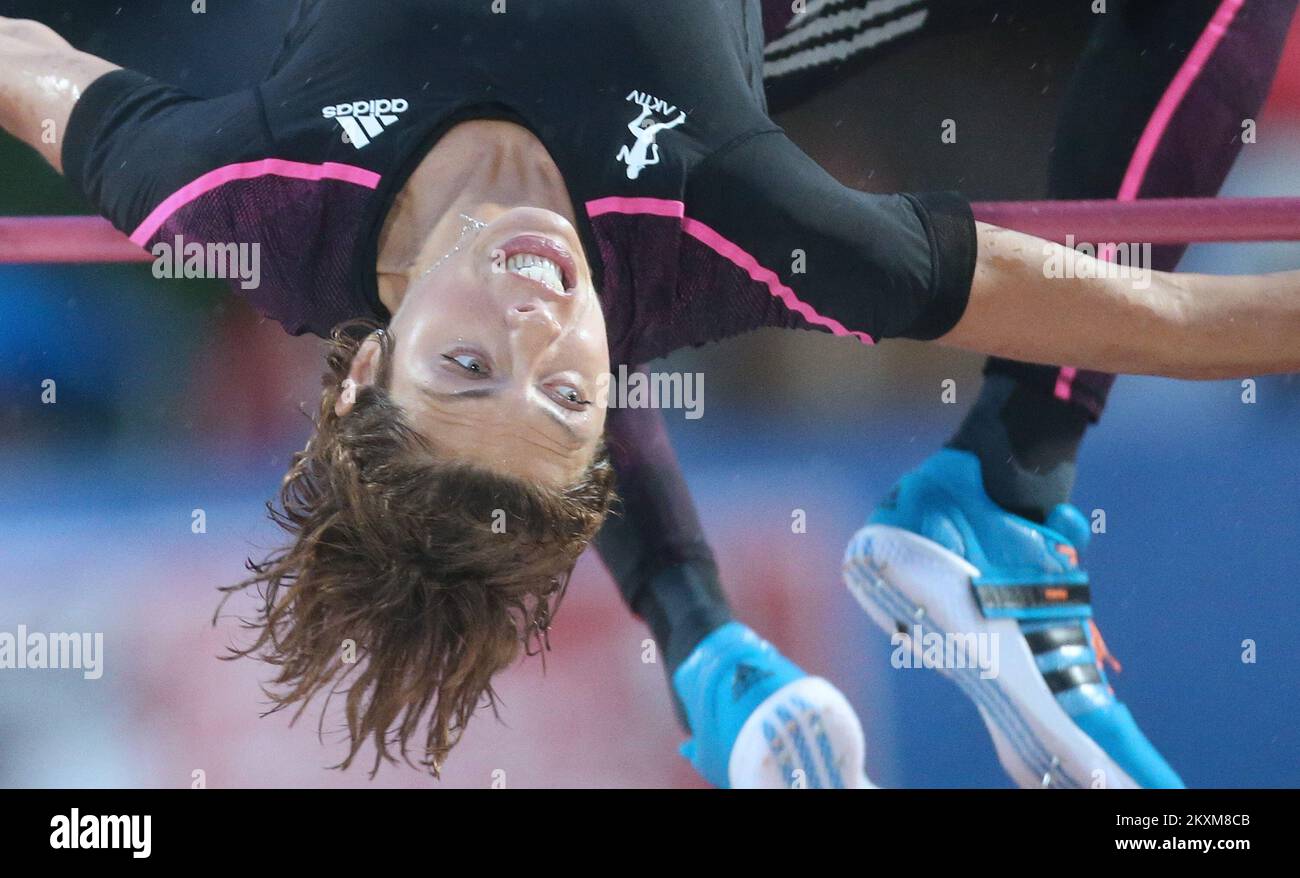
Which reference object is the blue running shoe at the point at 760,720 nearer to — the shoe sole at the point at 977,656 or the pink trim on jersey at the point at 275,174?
the shoe sole at the point at 977,656

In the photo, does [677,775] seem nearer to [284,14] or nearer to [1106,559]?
[1106,559]

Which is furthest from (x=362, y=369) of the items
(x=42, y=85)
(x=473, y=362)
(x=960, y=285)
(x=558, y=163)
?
(x=960, y=285)

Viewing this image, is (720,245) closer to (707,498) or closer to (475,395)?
(475,395)

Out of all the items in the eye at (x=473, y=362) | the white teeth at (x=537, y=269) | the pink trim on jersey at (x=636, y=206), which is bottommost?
the eye at (x=473, y=362)

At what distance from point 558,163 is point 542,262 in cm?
10

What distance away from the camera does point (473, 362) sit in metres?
0.95

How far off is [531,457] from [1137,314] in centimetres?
53

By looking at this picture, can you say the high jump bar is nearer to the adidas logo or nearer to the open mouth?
the adidas logo

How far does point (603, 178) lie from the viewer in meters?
0.99

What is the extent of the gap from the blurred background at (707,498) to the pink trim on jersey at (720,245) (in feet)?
1.87

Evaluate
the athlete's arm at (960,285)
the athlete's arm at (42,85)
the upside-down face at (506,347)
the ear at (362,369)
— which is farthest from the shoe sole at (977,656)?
the athlete's arm at (42,85)

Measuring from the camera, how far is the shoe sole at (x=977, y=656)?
130 cm

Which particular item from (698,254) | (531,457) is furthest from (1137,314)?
(531,457)
